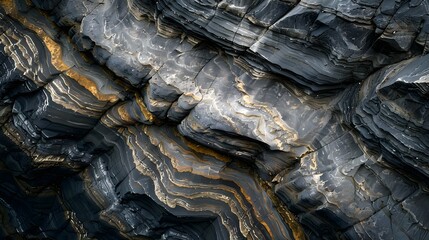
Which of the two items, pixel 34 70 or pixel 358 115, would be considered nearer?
pixel 358 115

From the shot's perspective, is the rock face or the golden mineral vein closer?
the rock face

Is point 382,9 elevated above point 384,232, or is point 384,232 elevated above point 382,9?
point 382,9

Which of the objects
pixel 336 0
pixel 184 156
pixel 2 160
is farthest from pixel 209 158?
pixel 2 160

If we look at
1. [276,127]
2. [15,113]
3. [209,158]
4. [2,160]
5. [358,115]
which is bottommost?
[2,160]

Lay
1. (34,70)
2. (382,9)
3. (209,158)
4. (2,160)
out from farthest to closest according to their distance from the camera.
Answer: (2,160), (34,70), (209,158), (382,9)

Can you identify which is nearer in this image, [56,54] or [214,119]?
[214,119]

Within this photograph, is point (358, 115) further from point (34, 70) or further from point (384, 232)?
point (34, 70)

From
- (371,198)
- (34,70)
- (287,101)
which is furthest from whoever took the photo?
(34,70)

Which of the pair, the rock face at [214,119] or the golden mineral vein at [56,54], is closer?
the rock face at [214,119]
